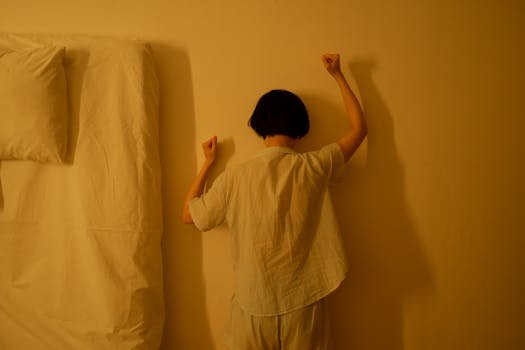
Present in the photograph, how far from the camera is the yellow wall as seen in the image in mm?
875

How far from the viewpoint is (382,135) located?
35.5 inches

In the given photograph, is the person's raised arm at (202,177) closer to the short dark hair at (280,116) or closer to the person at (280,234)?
the person at (280,234)

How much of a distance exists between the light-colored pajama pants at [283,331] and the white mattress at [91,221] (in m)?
0.32

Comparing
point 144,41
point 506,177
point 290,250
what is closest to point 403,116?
point 506,177

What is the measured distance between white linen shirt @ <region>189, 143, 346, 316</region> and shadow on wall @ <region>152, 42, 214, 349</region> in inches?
8.4

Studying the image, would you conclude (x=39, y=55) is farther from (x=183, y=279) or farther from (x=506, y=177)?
(x=506, y=177)

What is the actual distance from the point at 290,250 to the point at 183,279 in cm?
48

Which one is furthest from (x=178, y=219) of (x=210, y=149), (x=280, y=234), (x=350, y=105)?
(x=350, y=105)

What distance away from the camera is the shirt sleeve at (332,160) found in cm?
71

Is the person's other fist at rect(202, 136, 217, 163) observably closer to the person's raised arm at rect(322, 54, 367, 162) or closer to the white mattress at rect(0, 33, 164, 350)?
the white mattress at rect(0, 33, 164, 350)

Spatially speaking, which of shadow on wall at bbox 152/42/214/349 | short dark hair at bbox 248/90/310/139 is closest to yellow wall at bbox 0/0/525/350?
shadow on wall at bbox 152/42/214/349

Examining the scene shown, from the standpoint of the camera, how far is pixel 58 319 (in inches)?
28.6

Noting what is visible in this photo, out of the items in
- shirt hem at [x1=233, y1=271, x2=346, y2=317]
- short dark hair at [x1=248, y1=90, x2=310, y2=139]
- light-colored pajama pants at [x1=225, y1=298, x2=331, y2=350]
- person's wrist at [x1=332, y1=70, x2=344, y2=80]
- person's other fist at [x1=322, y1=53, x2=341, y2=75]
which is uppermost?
person's other fist at [x1=322, y1=53, x2=341, y2=75]

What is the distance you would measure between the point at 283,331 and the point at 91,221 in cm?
70
